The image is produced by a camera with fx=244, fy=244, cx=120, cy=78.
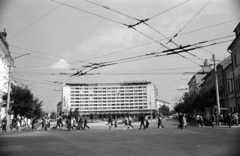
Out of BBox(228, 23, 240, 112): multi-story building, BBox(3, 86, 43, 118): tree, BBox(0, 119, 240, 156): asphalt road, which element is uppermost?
BBox(228, 23, 240, 112): multi-story building

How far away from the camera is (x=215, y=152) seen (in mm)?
9781

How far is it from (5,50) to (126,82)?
136 metres

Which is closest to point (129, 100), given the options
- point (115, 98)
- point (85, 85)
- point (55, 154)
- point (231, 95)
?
point (115, 98)

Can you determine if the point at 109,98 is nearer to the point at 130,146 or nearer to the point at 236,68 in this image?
the point at 236,68

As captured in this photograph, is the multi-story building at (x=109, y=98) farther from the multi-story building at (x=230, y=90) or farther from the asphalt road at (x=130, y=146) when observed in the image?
the asphalt road at (x=130, y=146)

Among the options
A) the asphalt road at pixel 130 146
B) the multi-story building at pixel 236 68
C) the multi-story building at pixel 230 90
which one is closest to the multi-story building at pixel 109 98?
the multi-story building at pixel 230 90

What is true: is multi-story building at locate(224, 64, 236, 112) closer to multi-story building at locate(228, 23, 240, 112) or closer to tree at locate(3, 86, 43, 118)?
multi-story building at locate(228, 23, 240, 112)

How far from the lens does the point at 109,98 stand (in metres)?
174

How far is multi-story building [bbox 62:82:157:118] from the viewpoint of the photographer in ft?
563

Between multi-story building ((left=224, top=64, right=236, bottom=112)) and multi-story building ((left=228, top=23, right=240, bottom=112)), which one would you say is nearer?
multi-story building ((left=228, top=23, right=240, bottom=112))

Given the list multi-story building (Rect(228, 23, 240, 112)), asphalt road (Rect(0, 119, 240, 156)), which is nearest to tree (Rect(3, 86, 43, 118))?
asphalt road (Rect(0, 119, 240, 156))

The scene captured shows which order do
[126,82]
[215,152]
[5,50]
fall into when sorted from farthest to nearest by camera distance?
[126,82] → [5,50] → [215,152]

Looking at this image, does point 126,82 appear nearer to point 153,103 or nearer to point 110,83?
point 110,83

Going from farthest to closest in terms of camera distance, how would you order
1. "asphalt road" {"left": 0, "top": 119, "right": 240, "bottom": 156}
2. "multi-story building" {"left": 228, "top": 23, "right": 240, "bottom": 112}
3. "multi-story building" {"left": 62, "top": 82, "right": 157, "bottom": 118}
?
"multi-story building" {"left": 62, "top": 82, "right": 157, "bottom": 118} → "multi-story building" {"left": 228, "top": 23, "right": 240, "bottom": 112} → "asphalt road" {"left": 0, "top": 119, "right": 240, "bottom": 156}
